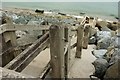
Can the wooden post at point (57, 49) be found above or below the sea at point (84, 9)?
below

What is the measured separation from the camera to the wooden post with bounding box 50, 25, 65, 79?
2242 mm

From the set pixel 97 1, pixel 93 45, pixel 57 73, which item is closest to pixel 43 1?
pixel 97 1

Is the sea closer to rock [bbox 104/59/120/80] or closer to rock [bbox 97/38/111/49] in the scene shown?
rock [bbox 97/38/111/49]

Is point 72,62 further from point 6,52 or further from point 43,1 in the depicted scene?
point 43,1

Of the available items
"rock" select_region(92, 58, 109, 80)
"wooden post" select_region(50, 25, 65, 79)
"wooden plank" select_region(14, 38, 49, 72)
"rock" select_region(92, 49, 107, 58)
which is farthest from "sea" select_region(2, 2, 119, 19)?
"wooden plank" select_region(14, 38, 49, 72)

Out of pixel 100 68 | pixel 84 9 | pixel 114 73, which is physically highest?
pixel 84 9

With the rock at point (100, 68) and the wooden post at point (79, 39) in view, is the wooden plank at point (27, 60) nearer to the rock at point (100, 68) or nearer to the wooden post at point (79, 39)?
the rock at point (100, 68)

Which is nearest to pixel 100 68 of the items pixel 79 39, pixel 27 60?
pixel 79 39

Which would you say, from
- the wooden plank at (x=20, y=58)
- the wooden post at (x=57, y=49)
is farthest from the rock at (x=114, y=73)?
the wooden plank at (x=20, y=58)

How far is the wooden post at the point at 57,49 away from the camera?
2242 mm

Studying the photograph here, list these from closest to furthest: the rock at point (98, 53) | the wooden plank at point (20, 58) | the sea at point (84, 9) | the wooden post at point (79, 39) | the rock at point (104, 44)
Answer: the wooden plank at point (20, 58) → the wooden post at point (79, 39) → the rock at point (98, 53) → the rock at point (104, 44) → the sea at point (84, 9)

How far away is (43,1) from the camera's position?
22719 millimetres

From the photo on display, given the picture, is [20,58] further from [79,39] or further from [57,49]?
[79,39]

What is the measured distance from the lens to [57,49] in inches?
91.0
